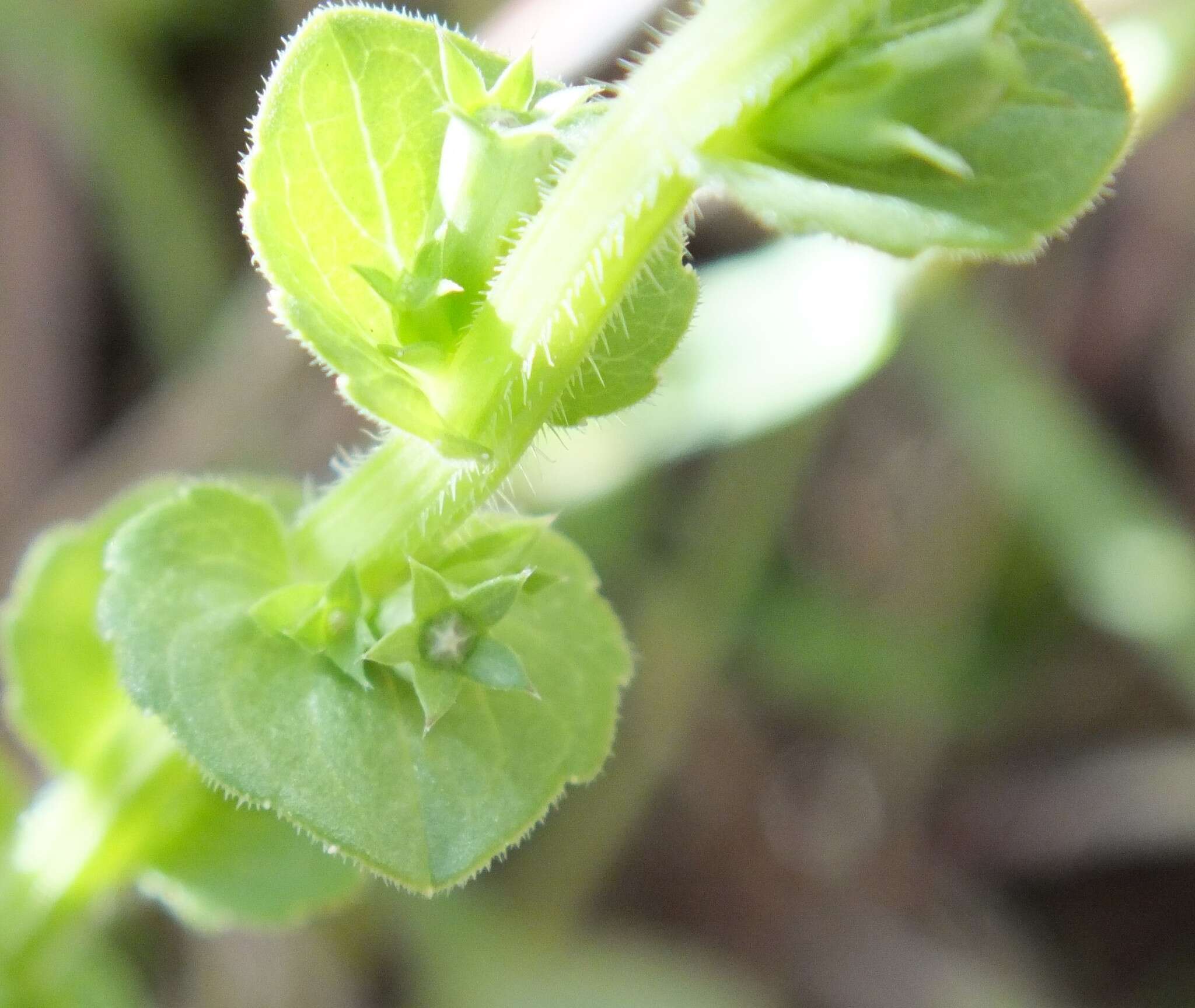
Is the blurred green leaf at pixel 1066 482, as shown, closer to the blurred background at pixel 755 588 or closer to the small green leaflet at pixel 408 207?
the blurred background at pixel 755 588

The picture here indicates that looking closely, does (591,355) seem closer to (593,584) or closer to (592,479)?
(593,584)

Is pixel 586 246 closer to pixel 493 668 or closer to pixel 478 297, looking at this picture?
pixel 478 297

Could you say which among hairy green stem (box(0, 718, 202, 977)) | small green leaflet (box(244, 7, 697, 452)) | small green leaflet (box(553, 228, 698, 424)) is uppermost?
small green leaflet (box(244, 7, 697, 452))

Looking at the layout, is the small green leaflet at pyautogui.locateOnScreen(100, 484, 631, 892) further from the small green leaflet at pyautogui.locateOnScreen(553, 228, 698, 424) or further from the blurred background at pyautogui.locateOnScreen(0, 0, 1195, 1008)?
the blurred background at pyautogui.locateOnScreen(0, 0, 1195, 1008)

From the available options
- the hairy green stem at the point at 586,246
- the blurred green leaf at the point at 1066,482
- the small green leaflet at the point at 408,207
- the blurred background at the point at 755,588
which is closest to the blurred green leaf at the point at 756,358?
the blurred background at the point at 755,588

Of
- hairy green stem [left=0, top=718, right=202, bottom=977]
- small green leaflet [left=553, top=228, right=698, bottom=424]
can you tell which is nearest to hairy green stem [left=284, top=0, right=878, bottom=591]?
small green leaflet [left=553, top=228, right=698, bottom=424]

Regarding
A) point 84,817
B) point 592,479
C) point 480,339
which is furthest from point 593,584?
point 592,479

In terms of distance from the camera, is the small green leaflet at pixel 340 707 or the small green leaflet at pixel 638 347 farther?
the small green leaflet at pixel 638 347
